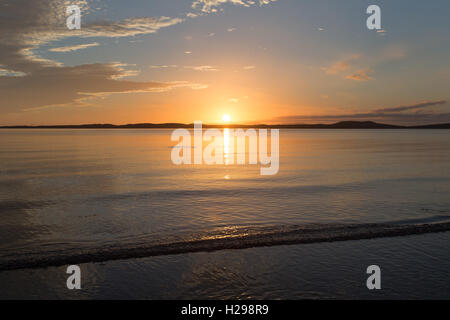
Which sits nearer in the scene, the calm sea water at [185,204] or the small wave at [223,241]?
the small wave at [223,241]

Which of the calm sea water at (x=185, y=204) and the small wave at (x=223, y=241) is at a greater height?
the calm sea water at (x=185, y=204)

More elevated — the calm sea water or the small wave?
the calm sea water

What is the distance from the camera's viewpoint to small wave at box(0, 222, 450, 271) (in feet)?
32.6

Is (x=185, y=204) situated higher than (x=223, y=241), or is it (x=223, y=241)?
(x=185, y=204)

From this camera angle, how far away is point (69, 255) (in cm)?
→ 1027

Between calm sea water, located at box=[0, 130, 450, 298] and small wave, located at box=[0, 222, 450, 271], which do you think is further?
calm sea water, located at box=[0, 130, 450, 298]

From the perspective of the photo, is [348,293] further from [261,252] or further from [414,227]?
[414,227]

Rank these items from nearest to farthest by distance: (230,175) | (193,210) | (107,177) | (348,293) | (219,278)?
(348,293) → (219,278) → (193,210) → (107,177) → (230,175)

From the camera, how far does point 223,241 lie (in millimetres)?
11453

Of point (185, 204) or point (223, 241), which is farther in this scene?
point (185, 204)

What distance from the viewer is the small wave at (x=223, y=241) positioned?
9945 mm
